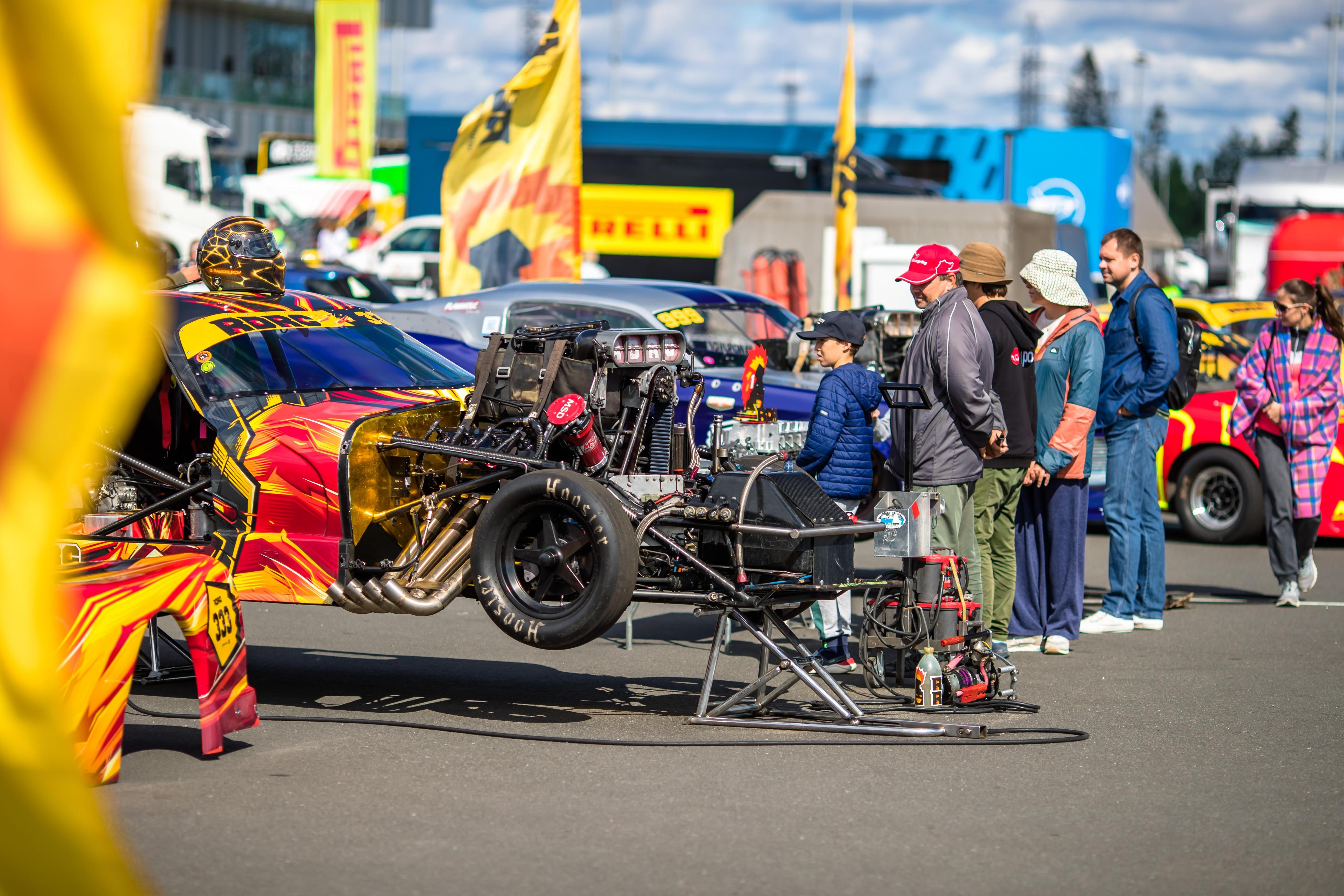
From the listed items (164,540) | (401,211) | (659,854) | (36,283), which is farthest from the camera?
(401,211)

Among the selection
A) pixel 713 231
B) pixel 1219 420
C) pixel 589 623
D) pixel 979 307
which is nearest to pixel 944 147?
pixel 713 231

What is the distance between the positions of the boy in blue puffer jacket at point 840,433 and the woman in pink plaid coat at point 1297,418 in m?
3.72

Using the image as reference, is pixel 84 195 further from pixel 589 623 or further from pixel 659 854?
pixel 589 623

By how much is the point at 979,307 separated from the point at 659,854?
421 centimetres

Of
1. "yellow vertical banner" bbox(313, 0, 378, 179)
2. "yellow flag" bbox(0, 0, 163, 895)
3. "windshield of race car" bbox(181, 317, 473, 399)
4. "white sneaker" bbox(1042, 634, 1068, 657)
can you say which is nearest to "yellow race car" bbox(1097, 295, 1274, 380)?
"white sneaker" bbox(1042, 634, 1068, 657)

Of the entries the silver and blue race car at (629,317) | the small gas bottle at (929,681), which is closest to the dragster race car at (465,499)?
the small gas bottle at (929,681)

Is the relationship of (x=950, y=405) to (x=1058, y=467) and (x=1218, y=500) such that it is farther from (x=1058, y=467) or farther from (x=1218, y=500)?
(x=1218, y=500)

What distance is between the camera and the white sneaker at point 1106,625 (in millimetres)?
9148

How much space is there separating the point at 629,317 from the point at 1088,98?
5609 inches

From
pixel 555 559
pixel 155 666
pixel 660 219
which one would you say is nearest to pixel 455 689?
pixel 155 666

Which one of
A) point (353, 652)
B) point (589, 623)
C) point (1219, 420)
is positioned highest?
point (1219, 420)

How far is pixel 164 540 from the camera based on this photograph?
7098 mm

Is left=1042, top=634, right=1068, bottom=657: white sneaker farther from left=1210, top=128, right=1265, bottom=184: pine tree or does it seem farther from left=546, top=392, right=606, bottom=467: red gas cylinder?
left=1210, top=128, right=1265, bottom=184: pine tree

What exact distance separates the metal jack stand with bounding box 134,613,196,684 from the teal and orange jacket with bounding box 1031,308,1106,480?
454 centimetres
